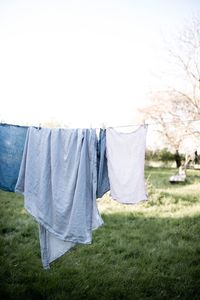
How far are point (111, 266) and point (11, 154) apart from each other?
2757mm

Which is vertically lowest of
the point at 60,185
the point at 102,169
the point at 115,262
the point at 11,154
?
the point at 115,262

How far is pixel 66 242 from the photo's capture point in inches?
174

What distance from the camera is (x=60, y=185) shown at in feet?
14.5

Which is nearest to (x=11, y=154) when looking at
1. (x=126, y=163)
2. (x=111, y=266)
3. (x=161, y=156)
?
(x=126, y=163)

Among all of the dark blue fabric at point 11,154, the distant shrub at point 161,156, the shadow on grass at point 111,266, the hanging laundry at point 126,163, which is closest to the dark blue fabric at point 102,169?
the hanging laundry at point 126,163

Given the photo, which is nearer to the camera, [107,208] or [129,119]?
[107,208]

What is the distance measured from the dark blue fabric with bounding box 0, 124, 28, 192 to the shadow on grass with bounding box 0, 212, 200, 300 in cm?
161

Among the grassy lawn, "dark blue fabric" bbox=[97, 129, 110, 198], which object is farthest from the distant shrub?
"dark blue fabric" bbox=[97, 129, 110, 198]

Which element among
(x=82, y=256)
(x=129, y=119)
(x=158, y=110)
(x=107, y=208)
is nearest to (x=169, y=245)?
(x=82, y=256)

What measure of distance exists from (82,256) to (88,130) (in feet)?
9.53

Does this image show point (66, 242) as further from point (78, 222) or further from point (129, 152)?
point (129, 152)

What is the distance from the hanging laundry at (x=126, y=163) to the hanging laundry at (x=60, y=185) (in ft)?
0.81

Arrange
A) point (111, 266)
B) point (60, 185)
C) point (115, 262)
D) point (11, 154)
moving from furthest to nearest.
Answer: point (115, 262) → point (111, 266) → point (11, 154) → point (60, 185)

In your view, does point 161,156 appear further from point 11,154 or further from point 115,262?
point 11,154
